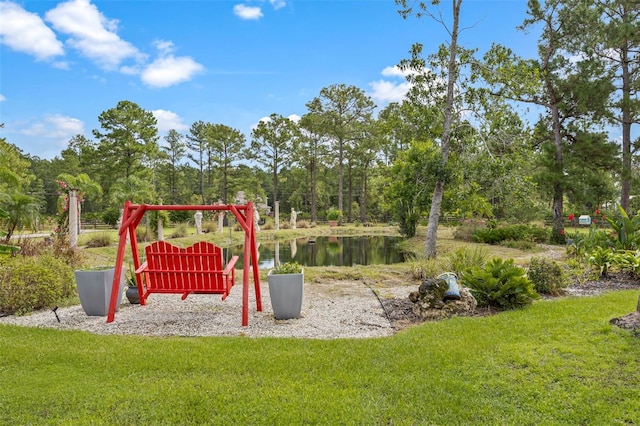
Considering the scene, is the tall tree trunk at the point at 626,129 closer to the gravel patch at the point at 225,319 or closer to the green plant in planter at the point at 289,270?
the gravel patch at the point at 225,319

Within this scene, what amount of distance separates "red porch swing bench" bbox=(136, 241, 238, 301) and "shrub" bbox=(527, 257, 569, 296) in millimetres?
4486

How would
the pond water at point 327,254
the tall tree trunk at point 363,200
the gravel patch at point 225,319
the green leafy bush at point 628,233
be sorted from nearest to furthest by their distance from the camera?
1. the gravel patch at point 225,319
2. the green leafy bush at point 628,233
3. the pond water at point 327,254
4. the tall tree trunk at point 363,200

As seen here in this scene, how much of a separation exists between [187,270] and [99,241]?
10.8 metres

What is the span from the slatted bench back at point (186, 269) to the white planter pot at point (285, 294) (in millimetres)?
643

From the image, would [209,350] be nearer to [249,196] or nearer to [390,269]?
[390,269]

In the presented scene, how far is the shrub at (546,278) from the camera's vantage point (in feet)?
20.9

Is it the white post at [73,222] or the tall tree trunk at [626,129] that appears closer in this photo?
the white post at [73,222]

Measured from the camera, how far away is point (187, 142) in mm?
39312

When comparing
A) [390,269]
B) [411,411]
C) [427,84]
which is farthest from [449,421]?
[427,84]

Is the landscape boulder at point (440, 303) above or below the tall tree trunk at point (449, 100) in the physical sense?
below

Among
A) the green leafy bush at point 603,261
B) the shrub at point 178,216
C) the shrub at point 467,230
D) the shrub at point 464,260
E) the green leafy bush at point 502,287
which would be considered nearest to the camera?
the green leafy bush at point 502,287

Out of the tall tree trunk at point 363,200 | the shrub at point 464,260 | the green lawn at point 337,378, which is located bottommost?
the green lawn at point 337,378

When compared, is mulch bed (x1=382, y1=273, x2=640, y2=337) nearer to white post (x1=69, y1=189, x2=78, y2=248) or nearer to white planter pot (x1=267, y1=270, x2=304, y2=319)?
white planter pot (x1=267, y1=270, x2=304, y2=319)

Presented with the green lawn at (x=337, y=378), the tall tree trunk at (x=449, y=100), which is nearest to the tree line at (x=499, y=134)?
the tall tree trunk at (x=449, y=100)
